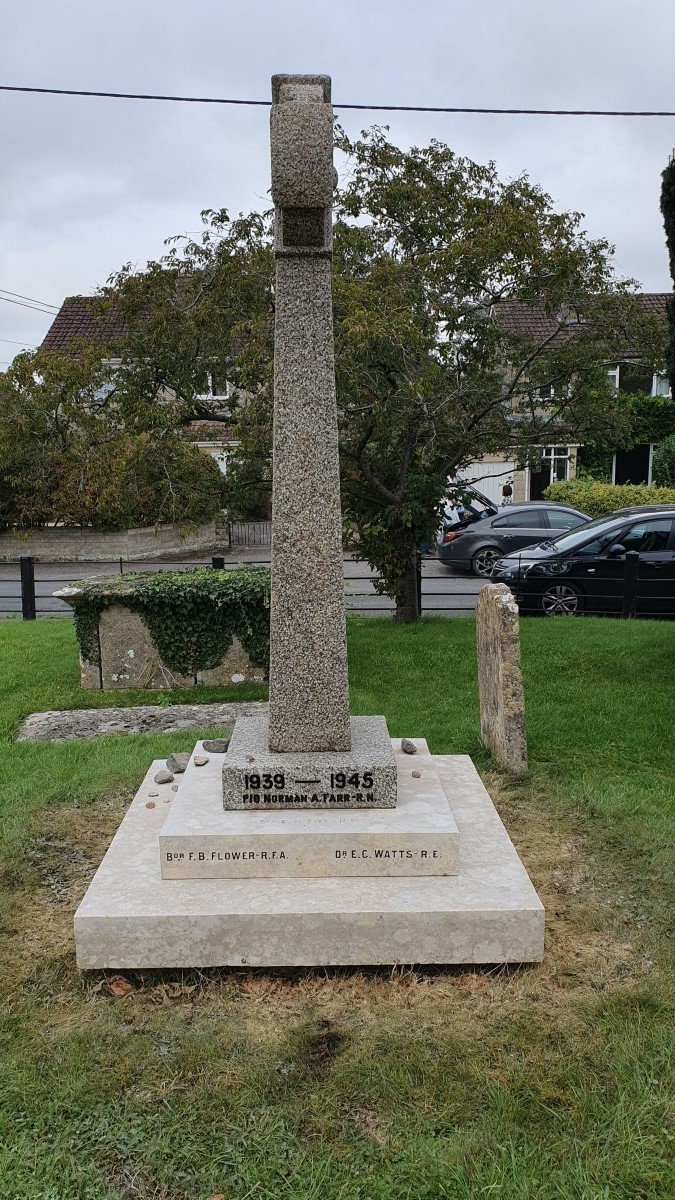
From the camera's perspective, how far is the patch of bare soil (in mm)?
3781

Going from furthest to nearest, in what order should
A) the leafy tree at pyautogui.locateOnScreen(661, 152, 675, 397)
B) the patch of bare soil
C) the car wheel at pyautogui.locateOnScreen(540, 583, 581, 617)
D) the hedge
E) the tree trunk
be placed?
the hedge, the car wheel at pyautogui.locateOnScreen(540, 583, 581, 617), the tree trunk, the leafy tree at pyautogui.locateOnScreen(661, 152, 675, 397), the patch of bare soil

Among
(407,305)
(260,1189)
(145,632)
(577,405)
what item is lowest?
(260,1189)

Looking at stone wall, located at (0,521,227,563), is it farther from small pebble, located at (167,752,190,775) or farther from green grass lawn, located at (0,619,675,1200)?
green grass lawn, located at (0,619,675,1200)

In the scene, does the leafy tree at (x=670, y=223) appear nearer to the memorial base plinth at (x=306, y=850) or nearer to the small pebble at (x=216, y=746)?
the small pebble at (x=216, y=746)

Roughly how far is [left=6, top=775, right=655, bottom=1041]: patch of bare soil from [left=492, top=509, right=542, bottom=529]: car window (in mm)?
15056

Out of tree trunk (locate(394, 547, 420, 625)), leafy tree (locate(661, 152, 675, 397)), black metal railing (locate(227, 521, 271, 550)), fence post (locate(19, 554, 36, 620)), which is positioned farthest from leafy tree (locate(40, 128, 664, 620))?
black metal railing (locate(227, 521, 271, 550))

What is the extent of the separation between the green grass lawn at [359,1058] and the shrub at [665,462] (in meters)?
26.3

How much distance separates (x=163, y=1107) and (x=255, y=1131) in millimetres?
347

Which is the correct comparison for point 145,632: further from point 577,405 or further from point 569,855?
point 577,405

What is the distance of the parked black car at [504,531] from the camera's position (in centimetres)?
1911

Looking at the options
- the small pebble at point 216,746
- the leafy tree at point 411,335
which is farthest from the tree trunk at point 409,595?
the small pebble at point 216,746

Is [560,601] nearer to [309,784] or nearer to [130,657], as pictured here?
[130,657]

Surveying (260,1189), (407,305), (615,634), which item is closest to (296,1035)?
(260,1189)

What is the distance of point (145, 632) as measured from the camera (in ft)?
30.4
